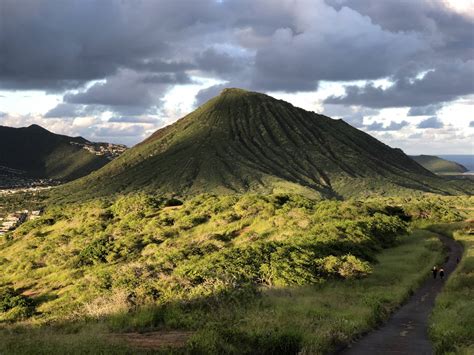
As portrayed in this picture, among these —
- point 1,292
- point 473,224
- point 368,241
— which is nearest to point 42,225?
point 1,292

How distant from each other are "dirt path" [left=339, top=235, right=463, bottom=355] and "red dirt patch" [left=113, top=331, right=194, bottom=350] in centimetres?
627

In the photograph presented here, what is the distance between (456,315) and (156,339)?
15786mm

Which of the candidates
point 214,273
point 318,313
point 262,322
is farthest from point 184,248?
point 262,322

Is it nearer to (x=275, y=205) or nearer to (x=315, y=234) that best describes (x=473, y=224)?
(x=275, y=205)

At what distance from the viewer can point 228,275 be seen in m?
32.0

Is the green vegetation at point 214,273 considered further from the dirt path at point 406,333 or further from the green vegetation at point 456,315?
the green vegetation at point 456,315

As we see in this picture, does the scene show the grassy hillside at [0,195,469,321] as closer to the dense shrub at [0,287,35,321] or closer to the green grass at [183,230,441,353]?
the dense shrub at [0,287,35,321]

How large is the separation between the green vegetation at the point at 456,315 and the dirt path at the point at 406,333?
21.4 inches

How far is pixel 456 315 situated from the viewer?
26.0 meters

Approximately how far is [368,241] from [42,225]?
5507 cm

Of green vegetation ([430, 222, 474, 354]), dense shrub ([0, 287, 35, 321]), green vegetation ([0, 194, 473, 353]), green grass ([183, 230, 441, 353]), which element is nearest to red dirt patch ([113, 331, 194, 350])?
green grass ([183, 230, 441, 353])

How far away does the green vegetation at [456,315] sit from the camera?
2052 centimetres

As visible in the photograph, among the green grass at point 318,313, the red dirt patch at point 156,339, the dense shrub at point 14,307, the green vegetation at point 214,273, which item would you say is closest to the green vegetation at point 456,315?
the green grass at point 318,313

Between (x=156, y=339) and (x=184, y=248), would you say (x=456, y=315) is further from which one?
(x=184, y=248)
